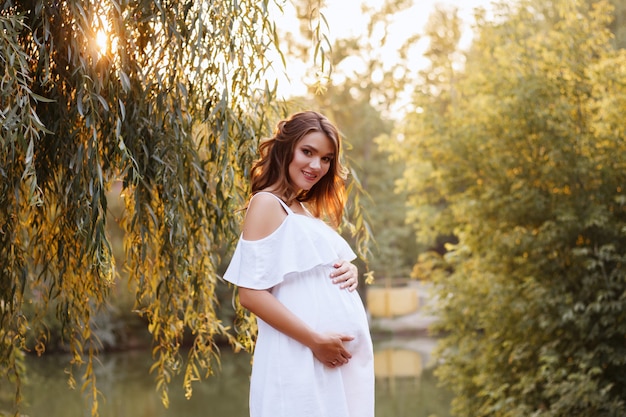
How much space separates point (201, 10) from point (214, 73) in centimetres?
32

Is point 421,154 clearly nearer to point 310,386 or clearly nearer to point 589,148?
point 589,148

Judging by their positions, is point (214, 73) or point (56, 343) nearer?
point (214, 73)

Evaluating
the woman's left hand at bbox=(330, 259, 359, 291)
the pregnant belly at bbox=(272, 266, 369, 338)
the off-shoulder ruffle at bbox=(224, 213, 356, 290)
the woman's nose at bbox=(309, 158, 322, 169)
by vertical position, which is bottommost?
the pregnant belly at bbox=(272, 266, 369, 338)

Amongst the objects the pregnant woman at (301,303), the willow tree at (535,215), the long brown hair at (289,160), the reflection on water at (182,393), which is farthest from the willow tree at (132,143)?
the reflection on water at (182,393)

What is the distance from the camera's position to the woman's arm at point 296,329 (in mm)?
2330

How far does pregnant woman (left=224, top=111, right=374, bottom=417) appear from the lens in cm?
234

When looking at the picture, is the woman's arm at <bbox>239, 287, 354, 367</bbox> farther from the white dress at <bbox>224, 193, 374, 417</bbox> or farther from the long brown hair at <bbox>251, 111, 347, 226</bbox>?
the long brown hair at <bbox>251, 111, 347, 226</bbox>

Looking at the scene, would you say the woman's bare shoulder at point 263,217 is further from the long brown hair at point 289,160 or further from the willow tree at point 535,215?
the willow tree at point 535,215

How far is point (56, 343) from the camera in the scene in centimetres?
1981

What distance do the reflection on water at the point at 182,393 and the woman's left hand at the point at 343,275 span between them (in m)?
8.73

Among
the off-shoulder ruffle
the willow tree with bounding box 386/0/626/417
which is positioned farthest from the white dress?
the willow tree with bounding box 386/0/626/417

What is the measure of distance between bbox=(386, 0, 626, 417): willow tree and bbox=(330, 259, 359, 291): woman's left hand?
582cm

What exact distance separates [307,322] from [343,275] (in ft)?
0.67

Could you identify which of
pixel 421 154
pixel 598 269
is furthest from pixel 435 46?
pixel 598 269
